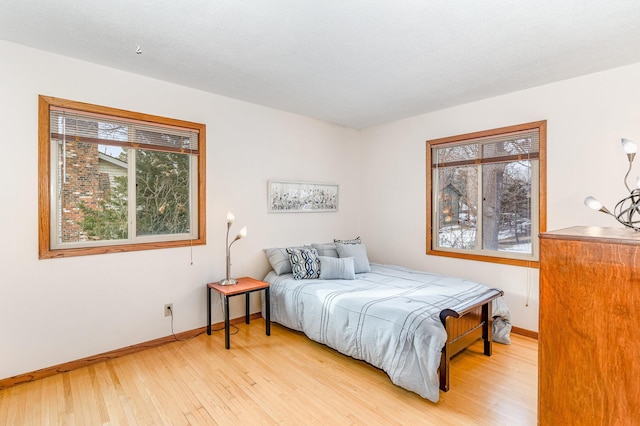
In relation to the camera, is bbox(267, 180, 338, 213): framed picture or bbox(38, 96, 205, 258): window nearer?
bbox(38, 96, 205, 258): window

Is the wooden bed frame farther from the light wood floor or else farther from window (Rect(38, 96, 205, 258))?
window (Rect(38, 96, 205, 258))

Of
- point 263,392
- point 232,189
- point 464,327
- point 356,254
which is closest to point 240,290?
point 263,392

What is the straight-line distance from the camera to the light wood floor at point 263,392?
6.62 feet

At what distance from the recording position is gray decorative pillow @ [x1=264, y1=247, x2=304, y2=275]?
3.70 meters

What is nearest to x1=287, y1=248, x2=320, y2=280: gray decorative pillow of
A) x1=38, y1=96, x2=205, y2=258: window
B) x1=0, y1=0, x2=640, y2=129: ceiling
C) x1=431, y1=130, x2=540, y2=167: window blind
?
x1=38, y1=96, x2=205, y2=258: window

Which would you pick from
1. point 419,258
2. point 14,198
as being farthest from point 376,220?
point 14,198

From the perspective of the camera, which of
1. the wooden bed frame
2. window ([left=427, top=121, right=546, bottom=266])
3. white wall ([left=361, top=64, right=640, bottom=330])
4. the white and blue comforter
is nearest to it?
the white and blue comforter

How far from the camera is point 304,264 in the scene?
357 centimetres

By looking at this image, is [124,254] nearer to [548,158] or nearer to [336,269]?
[336,269]

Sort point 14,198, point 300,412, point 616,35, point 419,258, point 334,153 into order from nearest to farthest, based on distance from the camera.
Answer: point 300,412
point 616,35
point 14,198
point 419,258
point 334,153

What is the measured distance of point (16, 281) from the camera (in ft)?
7.88

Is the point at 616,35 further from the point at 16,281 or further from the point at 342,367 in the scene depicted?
the point at 16,281

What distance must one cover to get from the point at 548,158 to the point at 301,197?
2.72 meters

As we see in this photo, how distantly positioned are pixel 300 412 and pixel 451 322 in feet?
4.22
